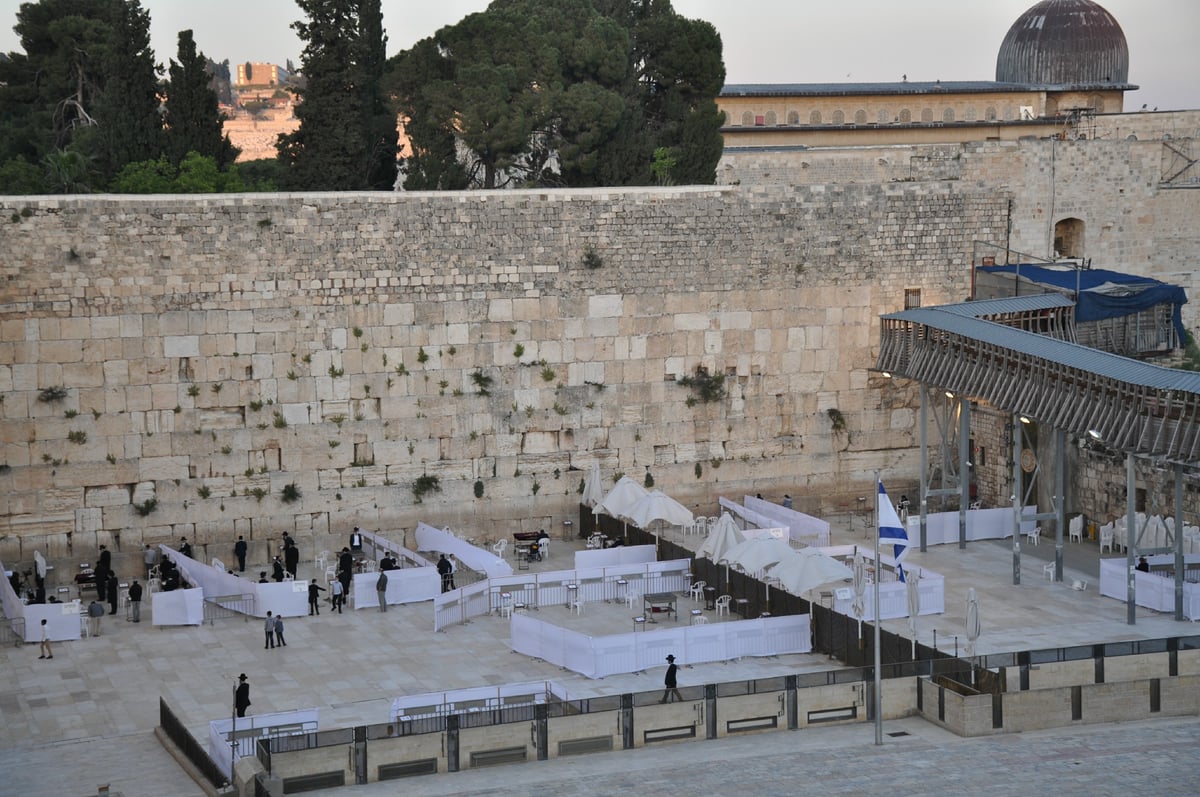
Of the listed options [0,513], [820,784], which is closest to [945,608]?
[820,784]

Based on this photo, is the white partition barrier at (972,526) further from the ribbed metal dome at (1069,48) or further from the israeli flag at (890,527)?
the ribbed metal dome at (1069,48)

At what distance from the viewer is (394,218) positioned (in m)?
32.2

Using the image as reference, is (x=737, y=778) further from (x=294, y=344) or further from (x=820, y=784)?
(x=294, y=344)

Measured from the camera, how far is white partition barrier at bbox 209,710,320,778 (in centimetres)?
1980

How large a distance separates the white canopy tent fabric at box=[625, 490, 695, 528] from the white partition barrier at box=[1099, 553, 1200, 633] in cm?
699

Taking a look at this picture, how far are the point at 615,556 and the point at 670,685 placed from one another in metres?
7.30

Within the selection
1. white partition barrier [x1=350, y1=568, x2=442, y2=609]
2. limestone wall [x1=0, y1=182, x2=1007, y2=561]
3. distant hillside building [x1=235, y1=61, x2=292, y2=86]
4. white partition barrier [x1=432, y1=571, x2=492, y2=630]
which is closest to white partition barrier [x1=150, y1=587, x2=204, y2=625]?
white partition barrier [x1=350, y1=568, x2=442, y2=609]

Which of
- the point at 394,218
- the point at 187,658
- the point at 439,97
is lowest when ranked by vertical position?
the point at 187,658

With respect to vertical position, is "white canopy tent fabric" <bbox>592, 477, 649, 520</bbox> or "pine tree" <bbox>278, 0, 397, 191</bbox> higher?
"pine tree" <bbox>278, 0, 397, 191</bbox>

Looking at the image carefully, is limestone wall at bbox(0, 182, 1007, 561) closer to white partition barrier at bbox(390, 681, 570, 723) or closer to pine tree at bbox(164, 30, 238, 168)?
pine tree at bbox(164, 30, 238, 168)

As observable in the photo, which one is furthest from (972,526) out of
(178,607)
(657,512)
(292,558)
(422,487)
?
(178,607)

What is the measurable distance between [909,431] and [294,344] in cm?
1259

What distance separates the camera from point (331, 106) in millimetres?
37406

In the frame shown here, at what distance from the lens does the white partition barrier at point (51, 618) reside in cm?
2653
